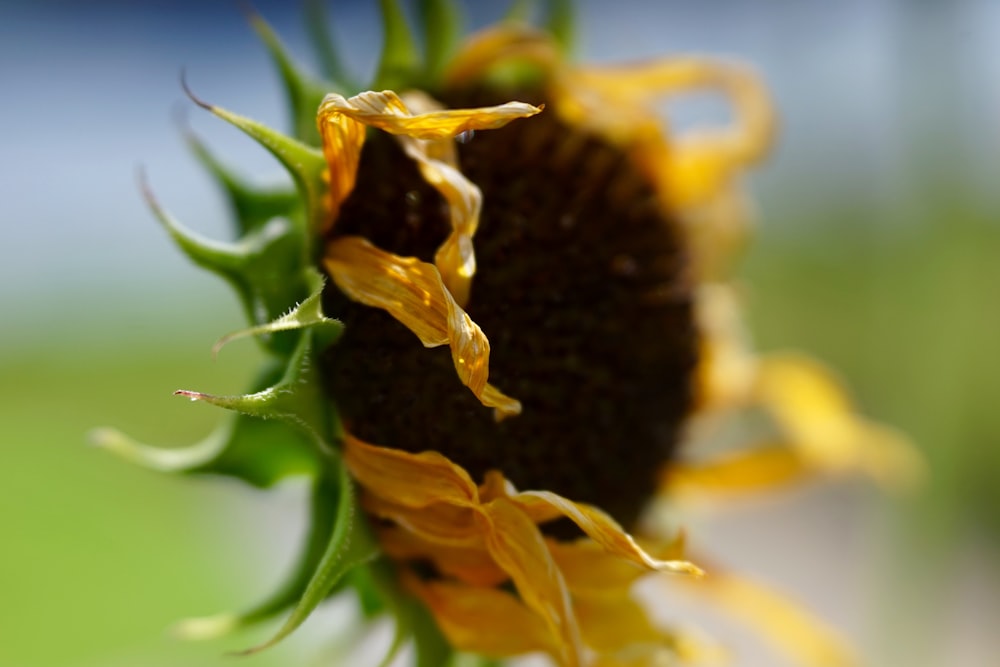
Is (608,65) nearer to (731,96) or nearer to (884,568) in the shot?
(731,96)

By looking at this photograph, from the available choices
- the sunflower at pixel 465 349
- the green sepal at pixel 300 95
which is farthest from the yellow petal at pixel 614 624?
the green sepal at pixel 300 95

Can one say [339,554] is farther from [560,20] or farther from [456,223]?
[560,20]

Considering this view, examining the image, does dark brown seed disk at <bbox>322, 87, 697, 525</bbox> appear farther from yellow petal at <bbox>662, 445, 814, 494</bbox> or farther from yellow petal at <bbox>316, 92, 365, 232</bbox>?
yellow petal at <bbox>662, 445, 814, 494</bbox>

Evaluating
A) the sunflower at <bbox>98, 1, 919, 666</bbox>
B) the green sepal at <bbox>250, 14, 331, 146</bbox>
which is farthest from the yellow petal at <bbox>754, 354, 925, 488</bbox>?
the green sepal at <bbox>250, 14, 331, 146</bbox>

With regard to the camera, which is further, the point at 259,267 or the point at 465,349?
the point at 259,267

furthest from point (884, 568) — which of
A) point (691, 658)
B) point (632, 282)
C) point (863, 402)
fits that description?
point (863, 402)

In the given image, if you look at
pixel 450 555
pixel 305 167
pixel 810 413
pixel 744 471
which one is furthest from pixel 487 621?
pixel 810 413

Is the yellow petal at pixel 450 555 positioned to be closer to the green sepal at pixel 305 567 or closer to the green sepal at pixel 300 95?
the green sepal at pixel 305 567
